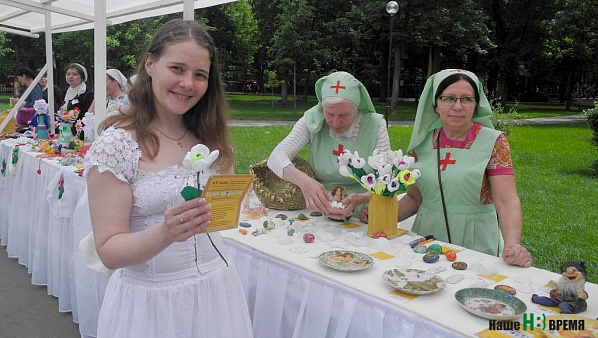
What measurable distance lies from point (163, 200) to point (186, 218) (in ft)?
0.84

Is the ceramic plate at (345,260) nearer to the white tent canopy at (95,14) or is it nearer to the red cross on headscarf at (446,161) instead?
the red cross on headscarf at (446,161)

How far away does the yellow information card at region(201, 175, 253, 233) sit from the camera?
1.13 meters

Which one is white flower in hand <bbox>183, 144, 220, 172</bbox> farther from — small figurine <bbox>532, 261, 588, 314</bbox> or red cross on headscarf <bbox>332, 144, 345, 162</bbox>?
red cross on headscarf <bbox>332, 144, 345, 162</bbox>

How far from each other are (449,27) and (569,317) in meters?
20.0

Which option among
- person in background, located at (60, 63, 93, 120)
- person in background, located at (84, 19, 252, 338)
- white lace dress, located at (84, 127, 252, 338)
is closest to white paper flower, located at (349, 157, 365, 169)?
person in background, located at (84, 19, 252, 338)

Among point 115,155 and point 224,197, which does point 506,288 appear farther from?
point 115,155

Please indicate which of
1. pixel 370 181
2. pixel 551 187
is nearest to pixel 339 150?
pixel 370 181

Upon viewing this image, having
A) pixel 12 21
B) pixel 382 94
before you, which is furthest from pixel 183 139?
pixel 382 94

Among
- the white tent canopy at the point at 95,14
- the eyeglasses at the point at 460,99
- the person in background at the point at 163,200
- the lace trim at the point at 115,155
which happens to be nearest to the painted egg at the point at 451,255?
the eyeglasses at the point at 460,99

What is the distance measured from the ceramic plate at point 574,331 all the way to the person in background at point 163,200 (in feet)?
3.10

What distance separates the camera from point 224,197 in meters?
1.19

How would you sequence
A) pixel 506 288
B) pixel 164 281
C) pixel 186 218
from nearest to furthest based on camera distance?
pixel 186 218, pixel 164 281, pixel 506 288

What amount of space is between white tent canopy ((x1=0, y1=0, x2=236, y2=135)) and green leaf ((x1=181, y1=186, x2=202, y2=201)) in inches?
96.7

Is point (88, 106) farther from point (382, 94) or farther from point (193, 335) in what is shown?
point (382, 94)
